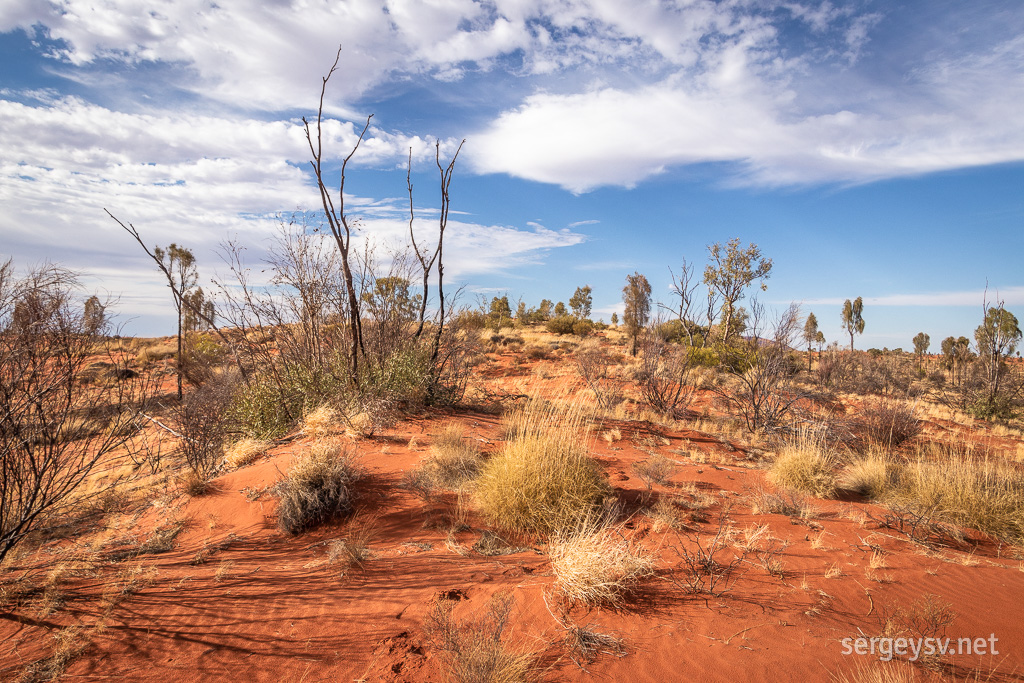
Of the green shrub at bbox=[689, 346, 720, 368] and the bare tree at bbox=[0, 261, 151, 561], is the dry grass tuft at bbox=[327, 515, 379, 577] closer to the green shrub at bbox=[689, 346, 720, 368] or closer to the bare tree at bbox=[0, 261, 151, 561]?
the bare tree at bbox=[0, 261, 151, 561]

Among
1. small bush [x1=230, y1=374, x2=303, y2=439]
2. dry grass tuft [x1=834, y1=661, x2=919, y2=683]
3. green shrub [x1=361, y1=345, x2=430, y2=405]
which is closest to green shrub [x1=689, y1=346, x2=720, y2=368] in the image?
green shrub [x1=361, y1=345, x2=430, y2=405]

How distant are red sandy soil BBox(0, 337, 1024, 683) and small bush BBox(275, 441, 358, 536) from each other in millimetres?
184

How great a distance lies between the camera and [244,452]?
287 inches

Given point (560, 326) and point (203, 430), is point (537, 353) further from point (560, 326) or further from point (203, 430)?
point (203, 430)

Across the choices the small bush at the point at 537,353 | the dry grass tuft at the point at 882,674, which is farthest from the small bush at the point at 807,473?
the small bush at the point at 537,353

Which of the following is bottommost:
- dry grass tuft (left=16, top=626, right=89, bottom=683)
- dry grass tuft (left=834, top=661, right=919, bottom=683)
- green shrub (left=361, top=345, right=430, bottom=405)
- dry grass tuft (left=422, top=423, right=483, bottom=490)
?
dry grass tuft (left=16, top=626, right=89, bottom=683)

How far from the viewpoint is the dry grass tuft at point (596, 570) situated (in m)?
3.74

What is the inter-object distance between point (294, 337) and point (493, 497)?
19.0 feet

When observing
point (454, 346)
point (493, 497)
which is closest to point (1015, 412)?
point (454, 346)

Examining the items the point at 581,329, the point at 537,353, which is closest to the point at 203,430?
Answer: the point at 537,353

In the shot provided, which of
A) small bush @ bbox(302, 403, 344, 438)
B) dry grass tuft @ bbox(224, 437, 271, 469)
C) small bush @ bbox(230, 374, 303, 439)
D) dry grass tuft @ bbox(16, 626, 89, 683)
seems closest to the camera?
dry grass tuft @ bbox(16, 626, 89, 683)

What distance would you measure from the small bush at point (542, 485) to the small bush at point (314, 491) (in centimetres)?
156

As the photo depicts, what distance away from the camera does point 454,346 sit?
1043cm

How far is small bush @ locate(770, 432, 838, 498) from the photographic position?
6633mm
